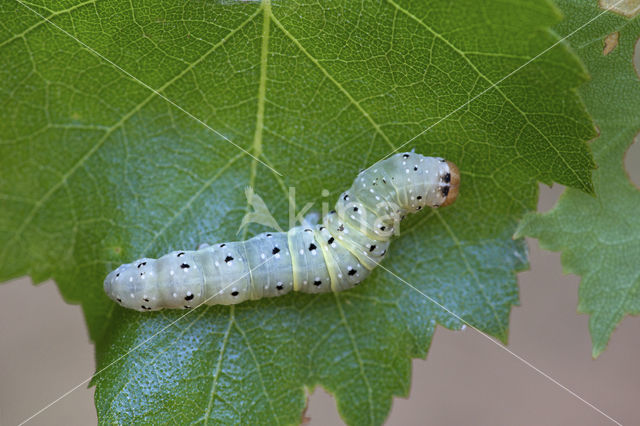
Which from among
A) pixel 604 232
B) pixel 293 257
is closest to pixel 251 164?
pixel 293 257

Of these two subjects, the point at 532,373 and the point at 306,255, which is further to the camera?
the point at 532,373

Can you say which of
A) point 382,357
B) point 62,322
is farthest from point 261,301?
point 62,322

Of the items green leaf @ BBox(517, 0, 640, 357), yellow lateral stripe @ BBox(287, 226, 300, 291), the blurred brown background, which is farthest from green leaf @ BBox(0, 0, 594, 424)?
the blurred brown background

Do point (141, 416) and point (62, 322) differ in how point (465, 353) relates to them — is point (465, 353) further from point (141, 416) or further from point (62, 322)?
point (62, 322)

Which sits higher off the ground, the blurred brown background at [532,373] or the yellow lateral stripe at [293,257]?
the yellow lateral stripe at [293,257]

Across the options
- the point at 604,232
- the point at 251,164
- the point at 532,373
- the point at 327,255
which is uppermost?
the point at 251,164

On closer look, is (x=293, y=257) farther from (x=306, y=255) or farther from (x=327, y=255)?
(x=327, y=255)

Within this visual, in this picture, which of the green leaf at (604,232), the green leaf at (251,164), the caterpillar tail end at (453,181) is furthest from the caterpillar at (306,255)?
the green leaf at (604,232)

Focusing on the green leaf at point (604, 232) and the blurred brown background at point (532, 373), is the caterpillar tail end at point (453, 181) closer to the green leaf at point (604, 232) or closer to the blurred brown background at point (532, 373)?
the green leaf at point (604, 232)
